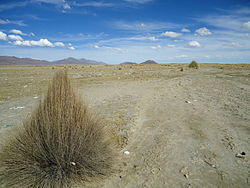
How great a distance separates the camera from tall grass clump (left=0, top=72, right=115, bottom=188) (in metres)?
2.38

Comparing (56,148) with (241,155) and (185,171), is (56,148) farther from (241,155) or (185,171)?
(241,155)

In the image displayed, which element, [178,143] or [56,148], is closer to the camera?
[56,148]

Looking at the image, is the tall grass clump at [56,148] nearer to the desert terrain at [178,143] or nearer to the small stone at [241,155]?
the desert terrain at [178,143]

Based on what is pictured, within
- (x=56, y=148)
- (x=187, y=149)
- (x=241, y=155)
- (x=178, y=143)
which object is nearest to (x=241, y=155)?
(x=241, y=155)

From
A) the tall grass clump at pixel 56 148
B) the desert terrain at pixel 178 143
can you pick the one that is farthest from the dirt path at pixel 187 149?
the tall grass clump at pixel 56 148

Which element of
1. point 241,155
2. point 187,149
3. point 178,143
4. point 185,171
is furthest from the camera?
point 178,143

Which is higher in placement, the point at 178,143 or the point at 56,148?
the point at 56,148

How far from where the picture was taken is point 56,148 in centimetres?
241

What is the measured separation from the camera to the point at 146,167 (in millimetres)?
2885

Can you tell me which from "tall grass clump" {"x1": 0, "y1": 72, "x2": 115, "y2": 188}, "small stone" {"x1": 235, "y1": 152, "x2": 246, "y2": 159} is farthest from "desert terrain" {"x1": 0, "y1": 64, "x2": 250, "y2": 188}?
"tall grass clump" {"x1": 0, "y1": 72, "x2": 115, "y2": 188}

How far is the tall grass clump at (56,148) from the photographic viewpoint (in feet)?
7.80

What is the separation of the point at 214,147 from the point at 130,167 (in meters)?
1.84

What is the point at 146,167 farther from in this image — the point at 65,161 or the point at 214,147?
the point at 214,147

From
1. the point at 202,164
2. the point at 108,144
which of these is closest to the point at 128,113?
the point at 108,144
